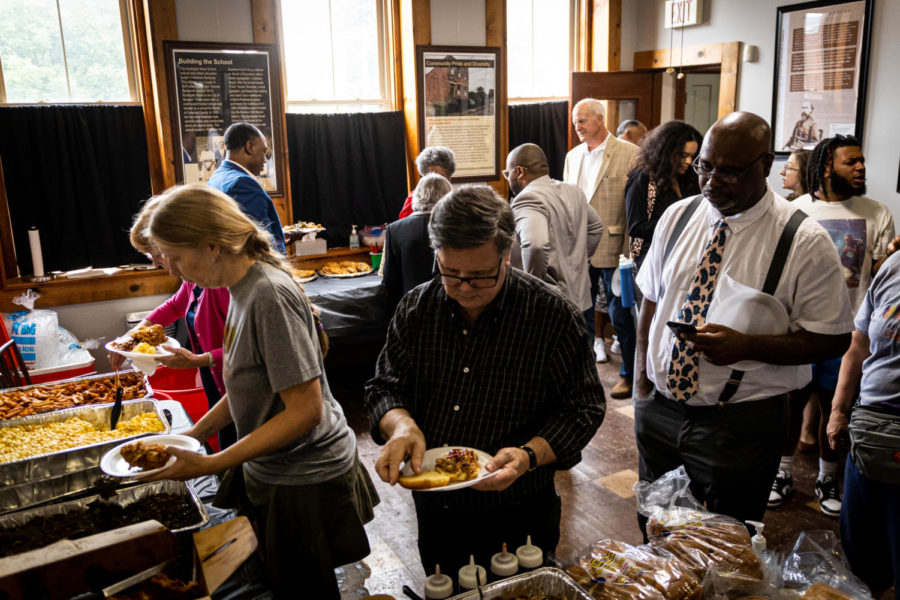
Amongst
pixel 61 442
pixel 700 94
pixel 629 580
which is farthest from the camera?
pixel 700 94

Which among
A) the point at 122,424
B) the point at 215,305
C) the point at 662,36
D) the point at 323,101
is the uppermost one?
the point at 662,36

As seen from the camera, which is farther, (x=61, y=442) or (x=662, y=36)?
(x=662, y=36)

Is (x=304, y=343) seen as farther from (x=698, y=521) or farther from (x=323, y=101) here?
(x=323, y=101)

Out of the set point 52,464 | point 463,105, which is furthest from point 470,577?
point 463,105

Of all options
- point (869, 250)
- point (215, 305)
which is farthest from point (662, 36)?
point (215, 305)

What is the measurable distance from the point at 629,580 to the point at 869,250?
273 centimetres

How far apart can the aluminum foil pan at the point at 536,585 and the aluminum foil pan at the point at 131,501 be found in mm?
825

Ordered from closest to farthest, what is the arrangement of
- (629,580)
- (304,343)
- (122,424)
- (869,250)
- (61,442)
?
(629,580) → (304,343) → (61,442) → (122,424) → (869,250)

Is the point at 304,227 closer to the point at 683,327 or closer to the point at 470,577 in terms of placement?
the point at 683,327

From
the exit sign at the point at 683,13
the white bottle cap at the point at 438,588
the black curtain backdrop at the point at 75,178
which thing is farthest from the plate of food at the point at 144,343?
the exit sign at the point at 683,13

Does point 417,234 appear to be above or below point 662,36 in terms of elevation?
below

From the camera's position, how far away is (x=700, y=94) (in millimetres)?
7027

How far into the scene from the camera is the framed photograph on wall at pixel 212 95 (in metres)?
4.57

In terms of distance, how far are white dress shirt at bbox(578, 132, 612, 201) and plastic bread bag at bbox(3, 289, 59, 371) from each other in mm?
3527
